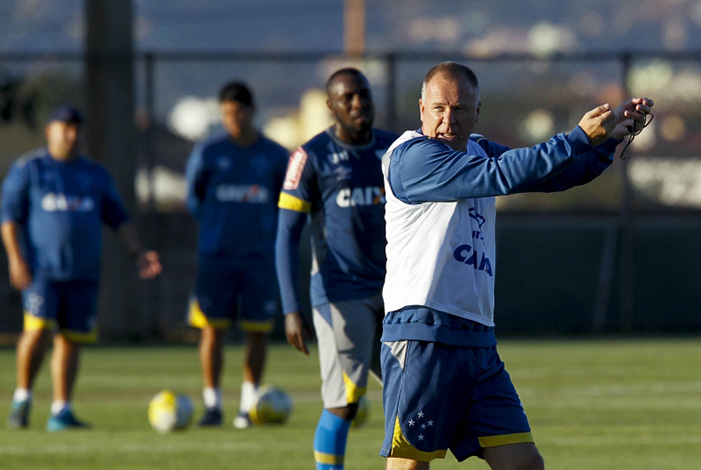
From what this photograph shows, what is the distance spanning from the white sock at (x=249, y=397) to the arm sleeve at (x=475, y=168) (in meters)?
5.03

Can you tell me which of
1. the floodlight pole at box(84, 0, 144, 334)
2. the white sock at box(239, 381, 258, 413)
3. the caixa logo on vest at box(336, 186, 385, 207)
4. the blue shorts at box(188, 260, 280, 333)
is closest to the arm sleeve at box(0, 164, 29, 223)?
the blue shorts at box(188, 260, 280, 333)

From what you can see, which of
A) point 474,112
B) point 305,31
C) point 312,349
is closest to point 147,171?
point 312,349

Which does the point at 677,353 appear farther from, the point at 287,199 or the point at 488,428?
the point at 488,428

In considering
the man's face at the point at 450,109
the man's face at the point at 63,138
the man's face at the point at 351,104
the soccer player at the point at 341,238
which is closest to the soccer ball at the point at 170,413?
the man's face at the point at 63,138

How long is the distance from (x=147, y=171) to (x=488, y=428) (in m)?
13.1

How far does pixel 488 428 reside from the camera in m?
5.83

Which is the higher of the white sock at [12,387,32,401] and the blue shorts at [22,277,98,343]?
the blue shorts at [22,277,98,343]

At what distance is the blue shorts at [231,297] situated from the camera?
11109 mm

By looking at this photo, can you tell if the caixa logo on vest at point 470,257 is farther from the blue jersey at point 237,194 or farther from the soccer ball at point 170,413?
the blue jersey at point 237,194

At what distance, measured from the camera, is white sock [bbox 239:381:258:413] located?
417 inches

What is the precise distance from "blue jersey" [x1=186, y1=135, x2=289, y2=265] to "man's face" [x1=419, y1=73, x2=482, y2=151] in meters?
5.60

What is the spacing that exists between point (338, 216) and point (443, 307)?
2.14m

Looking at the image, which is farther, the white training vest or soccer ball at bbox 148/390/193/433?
soccer ball at bbox 148/390/193/433

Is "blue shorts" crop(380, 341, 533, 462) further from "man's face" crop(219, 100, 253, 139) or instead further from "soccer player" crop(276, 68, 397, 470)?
"man's face" crop(219, 100, 253, 139)
